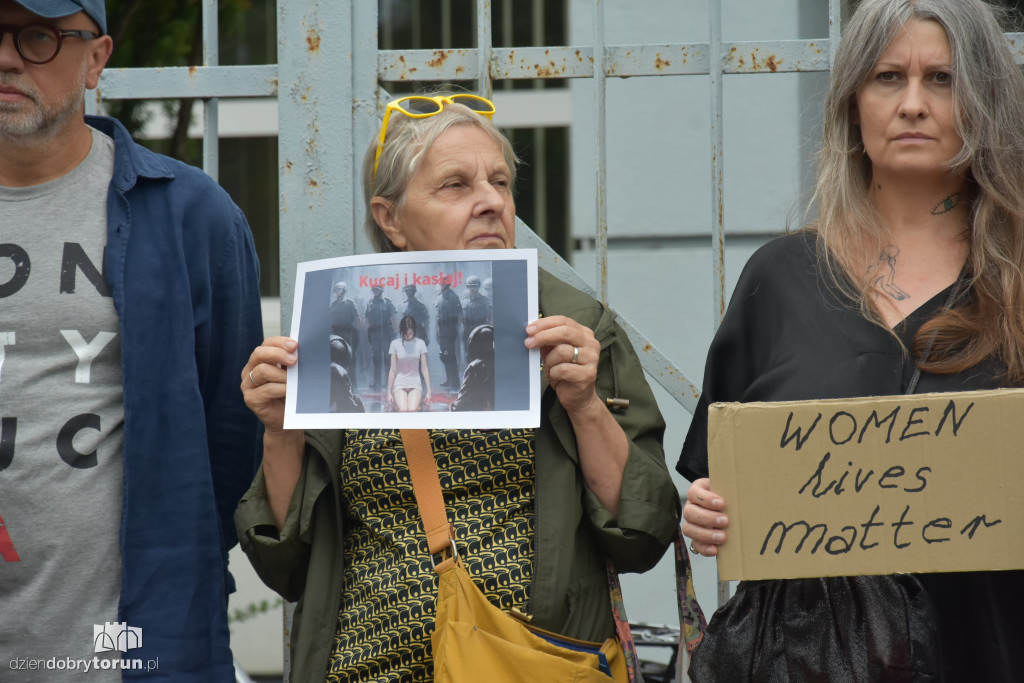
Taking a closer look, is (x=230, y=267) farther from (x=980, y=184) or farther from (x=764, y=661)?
(x=980, y=184)

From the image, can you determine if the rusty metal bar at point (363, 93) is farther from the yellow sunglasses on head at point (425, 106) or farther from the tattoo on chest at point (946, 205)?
the tattoo on chest at point (946, 205)

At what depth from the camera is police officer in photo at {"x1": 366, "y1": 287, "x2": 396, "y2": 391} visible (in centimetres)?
203

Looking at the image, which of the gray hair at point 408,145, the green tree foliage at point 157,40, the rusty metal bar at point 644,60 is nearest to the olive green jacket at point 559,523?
the gray hair at point 408,145

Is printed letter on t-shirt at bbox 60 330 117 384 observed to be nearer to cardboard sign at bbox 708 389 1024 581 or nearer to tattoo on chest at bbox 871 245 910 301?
cardboard sign at bbox 708 389 1024 581

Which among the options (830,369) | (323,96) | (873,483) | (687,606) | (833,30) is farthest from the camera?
(323,96)

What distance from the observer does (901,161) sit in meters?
2.01

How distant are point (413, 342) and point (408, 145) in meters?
0.47

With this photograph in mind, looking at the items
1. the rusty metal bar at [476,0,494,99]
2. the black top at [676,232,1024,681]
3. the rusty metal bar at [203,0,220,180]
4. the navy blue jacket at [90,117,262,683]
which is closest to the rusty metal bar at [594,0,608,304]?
the rusty metal bar at [476,0,494,99]

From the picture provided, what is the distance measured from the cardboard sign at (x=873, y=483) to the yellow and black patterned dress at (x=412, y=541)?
0.42 m

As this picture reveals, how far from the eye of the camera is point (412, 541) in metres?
2.05

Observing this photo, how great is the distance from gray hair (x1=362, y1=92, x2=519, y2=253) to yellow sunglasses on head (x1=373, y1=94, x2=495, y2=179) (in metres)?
0.01

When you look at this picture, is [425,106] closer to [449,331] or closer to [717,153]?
[449,331]

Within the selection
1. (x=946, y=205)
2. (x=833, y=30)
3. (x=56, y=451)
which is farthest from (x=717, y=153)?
(x=56, y=451)

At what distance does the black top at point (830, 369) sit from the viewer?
1.87 meters
